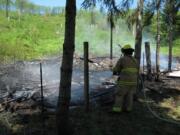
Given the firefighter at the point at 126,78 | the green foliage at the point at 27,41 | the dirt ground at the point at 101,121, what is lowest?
the dirt ground at the point at 101,121

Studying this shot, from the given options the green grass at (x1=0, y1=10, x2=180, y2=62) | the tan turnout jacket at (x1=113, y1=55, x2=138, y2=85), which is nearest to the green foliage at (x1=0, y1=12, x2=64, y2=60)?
the green grass at (x1=0, y1=10, x2=180, y2=62)

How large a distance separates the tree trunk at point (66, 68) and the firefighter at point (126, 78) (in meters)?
2.49

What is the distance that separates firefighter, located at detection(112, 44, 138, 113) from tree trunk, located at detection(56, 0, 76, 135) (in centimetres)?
249

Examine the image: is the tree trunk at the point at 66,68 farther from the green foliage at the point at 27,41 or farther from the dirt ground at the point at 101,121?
the green foliage at the point at 27,41

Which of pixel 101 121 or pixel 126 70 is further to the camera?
pixel 126 70

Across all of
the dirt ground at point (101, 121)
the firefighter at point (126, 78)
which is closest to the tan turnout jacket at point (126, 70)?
the firefighter at point (126, 78)

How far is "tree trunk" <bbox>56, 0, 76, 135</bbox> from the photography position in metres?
7.68

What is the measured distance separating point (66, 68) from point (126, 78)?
9.53 feet

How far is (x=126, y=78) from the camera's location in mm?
10289

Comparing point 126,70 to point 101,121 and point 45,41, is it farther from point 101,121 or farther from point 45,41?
point 45,41

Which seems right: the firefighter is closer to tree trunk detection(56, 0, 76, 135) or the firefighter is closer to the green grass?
tree trunk detection(56, 0, 76, 135)

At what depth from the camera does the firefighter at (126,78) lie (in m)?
10.2

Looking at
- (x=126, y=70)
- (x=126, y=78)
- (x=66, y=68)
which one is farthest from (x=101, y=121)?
(x=66, y=68)

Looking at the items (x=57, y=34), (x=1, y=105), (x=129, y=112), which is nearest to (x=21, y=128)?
(x=1, y=105)
